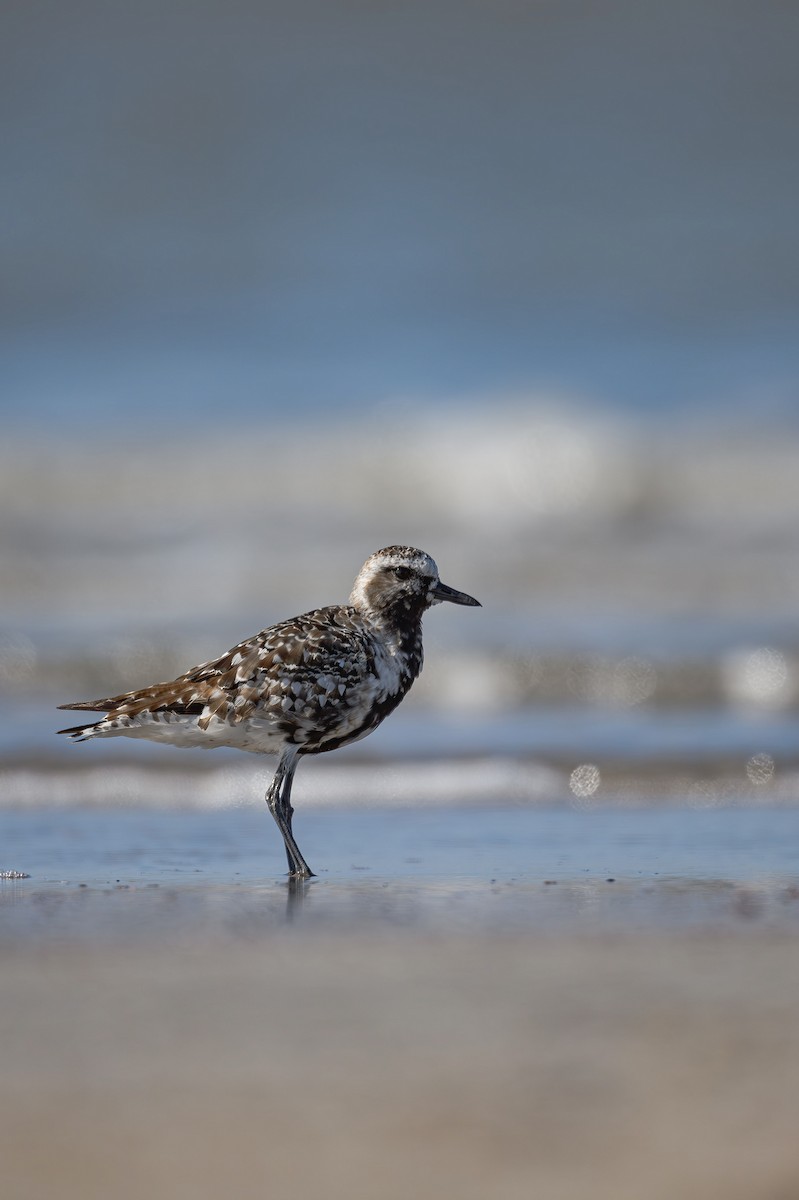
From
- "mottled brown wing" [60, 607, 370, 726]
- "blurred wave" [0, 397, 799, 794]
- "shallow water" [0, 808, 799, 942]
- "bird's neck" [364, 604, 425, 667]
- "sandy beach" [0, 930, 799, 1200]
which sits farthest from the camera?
"blurred wave" [0, 397, 799, 794]

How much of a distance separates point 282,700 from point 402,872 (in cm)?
82

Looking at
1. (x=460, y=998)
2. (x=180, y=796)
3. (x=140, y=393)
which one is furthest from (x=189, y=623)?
(x=140, y=393)

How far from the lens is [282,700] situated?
22.6 feet

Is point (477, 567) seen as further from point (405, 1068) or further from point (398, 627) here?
point (405, 1068)

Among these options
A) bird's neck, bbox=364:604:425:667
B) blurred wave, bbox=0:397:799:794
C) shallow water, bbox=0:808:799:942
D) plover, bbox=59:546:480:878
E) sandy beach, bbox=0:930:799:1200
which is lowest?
sandy beach, bbox=0:930:799:1200

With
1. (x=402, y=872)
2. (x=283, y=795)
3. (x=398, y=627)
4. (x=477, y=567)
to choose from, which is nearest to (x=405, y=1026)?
(x=402, y=872)

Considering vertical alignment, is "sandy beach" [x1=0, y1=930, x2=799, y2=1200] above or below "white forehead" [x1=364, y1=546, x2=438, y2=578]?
below

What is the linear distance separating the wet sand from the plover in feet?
1.69

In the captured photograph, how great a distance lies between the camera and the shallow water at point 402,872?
5.76 m

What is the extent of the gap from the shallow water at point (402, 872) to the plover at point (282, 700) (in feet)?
1.67

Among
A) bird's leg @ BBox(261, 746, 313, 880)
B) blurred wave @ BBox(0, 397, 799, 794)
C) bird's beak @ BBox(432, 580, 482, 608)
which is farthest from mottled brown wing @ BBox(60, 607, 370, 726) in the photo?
blurred wave @ BBox(0, 397, 799, 794)

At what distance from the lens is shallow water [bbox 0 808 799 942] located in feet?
18.9

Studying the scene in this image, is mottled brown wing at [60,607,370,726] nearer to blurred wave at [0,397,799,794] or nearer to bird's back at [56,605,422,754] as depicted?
bird's back at [56,605,422,754]

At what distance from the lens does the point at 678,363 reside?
29406 millimetres
